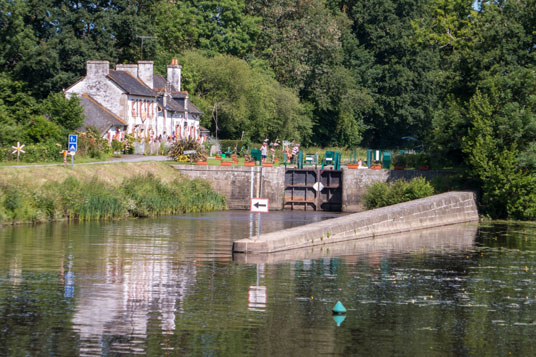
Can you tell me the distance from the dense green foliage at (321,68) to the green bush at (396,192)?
2925mm

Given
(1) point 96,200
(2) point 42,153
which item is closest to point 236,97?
(2) point 42,153

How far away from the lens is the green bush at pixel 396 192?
183 ft

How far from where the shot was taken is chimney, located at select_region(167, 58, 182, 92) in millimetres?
89125

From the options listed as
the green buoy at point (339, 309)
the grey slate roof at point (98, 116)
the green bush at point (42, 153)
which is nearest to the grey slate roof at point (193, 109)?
the grey slate roof at point (98, 116)

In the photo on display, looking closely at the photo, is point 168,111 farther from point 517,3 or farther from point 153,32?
point 517,3

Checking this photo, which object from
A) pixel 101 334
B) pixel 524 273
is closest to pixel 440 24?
pixel 524 273

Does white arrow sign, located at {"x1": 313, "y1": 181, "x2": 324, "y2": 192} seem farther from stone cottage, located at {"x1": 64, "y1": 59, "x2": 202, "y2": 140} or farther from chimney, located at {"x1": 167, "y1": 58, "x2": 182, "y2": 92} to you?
chimney, located at {"x1": 167, "y1": 58, "x2": 182, "y2": 92}

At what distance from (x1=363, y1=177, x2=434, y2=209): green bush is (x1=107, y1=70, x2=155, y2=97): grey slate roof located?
2758 cm

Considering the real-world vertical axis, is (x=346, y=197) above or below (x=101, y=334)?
above

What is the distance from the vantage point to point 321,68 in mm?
108062

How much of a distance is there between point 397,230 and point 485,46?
1820 centimetres

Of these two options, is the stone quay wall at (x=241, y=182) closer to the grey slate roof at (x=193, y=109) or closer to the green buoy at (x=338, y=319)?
the grey slate roof at (x=193, y=109)

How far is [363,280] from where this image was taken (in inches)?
1126

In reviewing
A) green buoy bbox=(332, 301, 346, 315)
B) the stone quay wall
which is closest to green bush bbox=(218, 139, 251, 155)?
the stone quay wall
